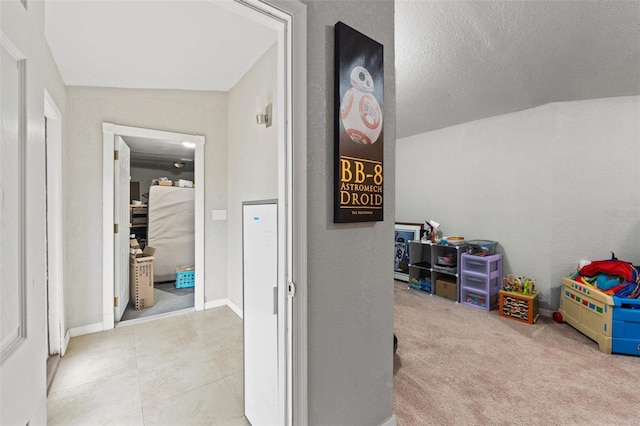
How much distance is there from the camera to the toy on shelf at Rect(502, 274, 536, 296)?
3.23 metres

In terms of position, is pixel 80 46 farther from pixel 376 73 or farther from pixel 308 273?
pixel 308 273

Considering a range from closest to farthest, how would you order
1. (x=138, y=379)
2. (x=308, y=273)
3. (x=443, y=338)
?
1. (x=308, y=273)
2. (x=138, y=379)
3. (x=443, y=338)

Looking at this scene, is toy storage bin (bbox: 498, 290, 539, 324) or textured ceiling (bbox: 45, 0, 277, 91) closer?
textured ceiling (bbox: 45, 0, 277, 91)

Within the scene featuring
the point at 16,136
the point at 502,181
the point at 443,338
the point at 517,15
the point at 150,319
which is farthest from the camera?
the point at 502,181

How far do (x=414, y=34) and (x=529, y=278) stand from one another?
316 centimetres

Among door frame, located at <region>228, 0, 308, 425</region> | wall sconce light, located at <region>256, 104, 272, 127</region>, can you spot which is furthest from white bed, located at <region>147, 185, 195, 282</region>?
door frame, located at <region>228, 0, 308, 425</region>

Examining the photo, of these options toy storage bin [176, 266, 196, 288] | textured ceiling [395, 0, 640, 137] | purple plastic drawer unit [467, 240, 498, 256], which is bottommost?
toy storage bin [176, 266, 196, 288]

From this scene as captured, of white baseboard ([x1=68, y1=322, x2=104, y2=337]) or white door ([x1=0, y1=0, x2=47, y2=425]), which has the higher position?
white door ([x1=0, y1=0, x2=47, y2=425])

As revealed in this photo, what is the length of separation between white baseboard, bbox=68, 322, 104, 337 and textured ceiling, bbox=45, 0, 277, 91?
2.37 m

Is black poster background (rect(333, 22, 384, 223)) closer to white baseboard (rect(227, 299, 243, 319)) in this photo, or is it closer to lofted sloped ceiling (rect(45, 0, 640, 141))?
lofted sloped ceiling (rect(45, 0, 640, 141))

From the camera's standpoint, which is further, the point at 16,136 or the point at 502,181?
the point at 502,181

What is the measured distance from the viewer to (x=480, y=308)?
11.5 feet

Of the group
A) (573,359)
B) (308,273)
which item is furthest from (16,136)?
(573,359)

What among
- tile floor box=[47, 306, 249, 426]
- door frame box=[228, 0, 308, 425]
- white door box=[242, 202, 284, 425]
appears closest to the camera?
door frame box=[228, 0, 308, 425]
